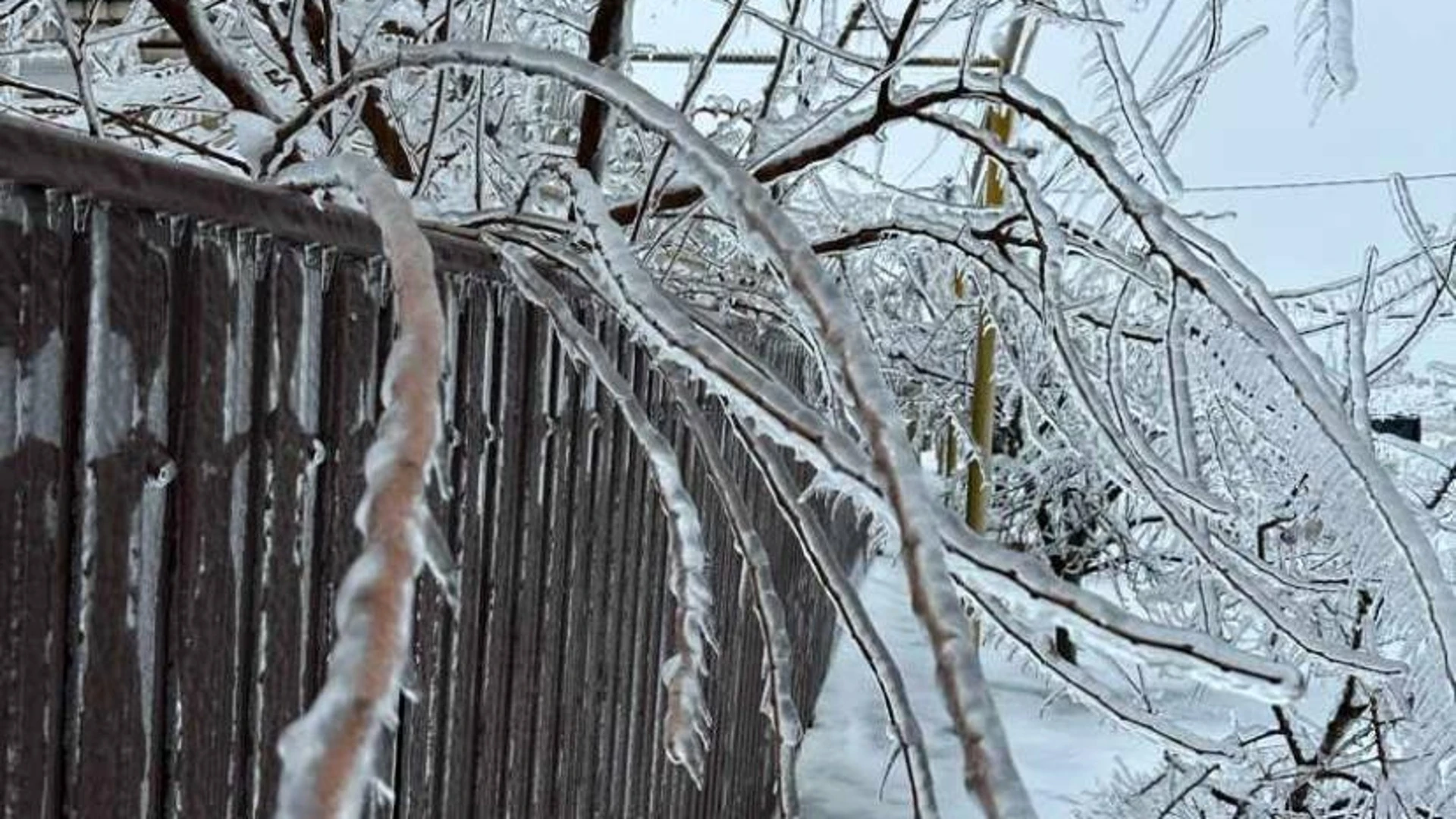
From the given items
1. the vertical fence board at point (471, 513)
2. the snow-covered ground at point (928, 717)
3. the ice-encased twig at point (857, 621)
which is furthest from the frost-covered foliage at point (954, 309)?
the snow-covered ground at point (928, 717)

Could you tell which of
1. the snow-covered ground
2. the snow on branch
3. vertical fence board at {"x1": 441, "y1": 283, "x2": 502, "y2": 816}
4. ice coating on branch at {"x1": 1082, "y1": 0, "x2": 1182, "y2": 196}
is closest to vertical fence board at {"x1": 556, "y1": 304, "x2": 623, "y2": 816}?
vertical fence board at {"x1": 441, "y1": 283, "x2": 502, "y2": 816}

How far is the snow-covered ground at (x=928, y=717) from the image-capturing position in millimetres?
4234

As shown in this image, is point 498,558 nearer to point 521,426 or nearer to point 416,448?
point 521,426

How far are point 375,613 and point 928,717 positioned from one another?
133 inches

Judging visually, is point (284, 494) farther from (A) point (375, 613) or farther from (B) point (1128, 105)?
(B) point (1128, 105)

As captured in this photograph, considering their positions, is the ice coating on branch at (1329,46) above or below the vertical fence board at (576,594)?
above

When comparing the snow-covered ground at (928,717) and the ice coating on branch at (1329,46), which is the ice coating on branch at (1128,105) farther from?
the snow-covered ground at (928,717)

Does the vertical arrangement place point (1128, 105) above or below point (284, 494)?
above

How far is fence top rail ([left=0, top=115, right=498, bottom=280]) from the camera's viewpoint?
0.50m

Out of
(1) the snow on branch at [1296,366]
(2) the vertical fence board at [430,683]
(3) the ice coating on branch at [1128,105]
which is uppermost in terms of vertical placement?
(3) the ice coating on branch at [1128,105]

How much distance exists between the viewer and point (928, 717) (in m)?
3.46

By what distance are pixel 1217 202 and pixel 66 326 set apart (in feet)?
9.62

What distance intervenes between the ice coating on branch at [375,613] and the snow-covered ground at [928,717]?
10.6 feet

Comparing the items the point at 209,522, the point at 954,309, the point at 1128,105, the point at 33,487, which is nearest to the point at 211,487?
the point at 209,522
